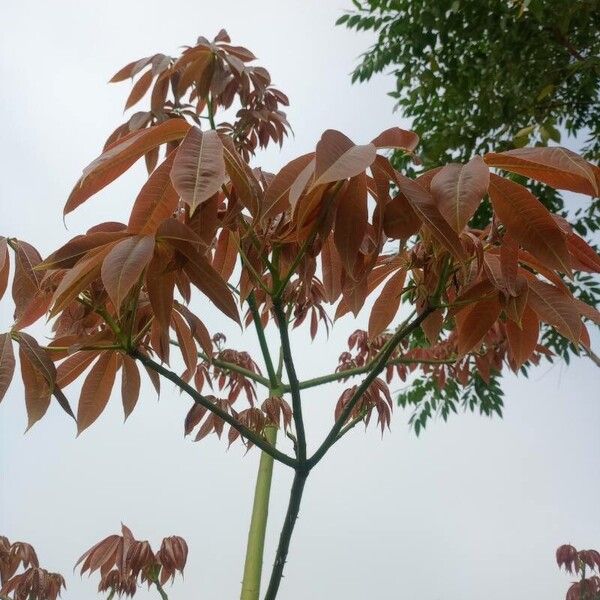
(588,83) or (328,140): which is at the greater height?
(588,83)

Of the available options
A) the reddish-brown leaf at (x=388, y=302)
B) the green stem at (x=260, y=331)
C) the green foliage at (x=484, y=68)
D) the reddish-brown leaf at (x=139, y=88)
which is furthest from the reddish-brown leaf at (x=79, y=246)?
the green foliage at (x=484, y=68)

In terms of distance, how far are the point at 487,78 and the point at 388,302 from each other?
2.18m

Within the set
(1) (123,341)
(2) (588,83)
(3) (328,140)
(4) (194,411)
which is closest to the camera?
(3) (328,140)

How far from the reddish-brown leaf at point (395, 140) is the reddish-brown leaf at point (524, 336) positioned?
0.21 metres

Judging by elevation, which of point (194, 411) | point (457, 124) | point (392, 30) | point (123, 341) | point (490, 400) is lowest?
point (123, 341)

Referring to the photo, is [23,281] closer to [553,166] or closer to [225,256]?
[225,256]

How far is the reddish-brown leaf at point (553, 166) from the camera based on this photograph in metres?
0.51

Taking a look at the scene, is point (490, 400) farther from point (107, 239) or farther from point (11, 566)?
point (107, 239)

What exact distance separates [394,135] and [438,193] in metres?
0.10

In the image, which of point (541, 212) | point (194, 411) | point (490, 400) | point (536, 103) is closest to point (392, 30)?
point (536, 103)

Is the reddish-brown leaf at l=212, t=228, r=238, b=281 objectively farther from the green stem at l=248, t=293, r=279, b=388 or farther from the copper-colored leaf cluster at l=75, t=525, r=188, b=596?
the copper-colored leaf cluster at l=75, t=525, r=188, b=596

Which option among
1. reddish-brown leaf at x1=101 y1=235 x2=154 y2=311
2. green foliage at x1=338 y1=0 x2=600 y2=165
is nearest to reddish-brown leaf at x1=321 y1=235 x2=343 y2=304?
reddish-brown leaf at x1=101 y1=235 x2=154 y2=311

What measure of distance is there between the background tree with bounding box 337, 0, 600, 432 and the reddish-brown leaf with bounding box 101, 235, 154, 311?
6.89ft

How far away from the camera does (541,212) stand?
54cm
